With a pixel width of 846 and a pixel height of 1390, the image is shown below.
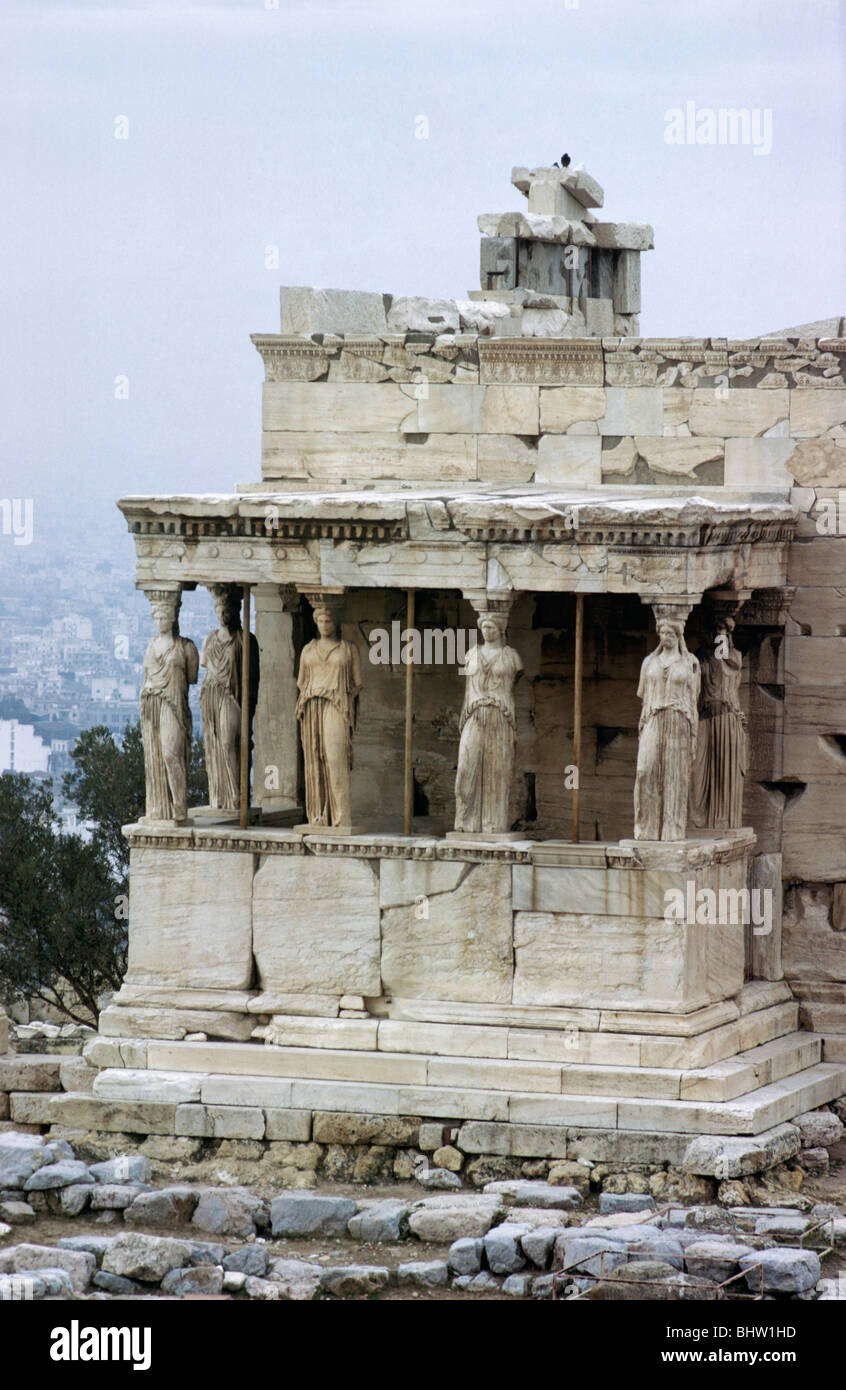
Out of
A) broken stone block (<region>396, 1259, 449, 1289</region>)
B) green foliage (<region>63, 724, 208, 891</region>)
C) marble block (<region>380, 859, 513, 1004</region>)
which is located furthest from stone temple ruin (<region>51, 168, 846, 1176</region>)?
green foliage (<region>63, 724, 208, 891</region>)

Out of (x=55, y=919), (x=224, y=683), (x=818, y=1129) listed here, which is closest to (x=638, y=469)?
(x=224, y=683)

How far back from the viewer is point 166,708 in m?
17.4

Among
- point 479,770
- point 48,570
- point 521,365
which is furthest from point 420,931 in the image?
point 48,570

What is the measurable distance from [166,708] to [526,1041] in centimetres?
294

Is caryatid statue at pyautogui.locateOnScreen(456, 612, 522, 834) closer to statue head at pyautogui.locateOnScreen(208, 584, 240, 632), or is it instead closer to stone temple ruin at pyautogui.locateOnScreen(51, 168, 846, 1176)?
stone temple ruin at pyautogui.locateOnScreen(51, 168, 846, 1176)

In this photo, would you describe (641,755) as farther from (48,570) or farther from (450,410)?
(48,570)

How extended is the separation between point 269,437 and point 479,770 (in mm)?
3002

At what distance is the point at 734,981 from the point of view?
17.4m

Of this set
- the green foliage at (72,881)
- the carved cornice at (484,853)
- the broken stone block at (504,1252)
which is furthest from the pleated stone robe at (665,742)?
the green foliage at (72,881)

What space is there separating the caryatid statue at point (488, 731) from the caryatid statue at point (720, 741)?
4.07ft

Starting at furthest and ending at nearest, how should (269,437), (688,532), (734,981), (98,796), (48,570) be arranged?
(48,570), (98,796), (269,437), (734,981), (688,532)

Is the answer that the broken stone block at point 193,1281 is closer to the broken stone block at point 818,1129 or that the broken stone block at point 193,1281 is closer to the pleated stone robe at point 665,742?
the pleated stone robe at point 665,742

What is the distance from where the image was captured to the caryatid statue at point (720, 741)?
17.4 meters

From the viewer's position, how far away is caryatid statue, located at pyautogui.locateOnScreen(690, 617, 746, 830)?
17.4 m
